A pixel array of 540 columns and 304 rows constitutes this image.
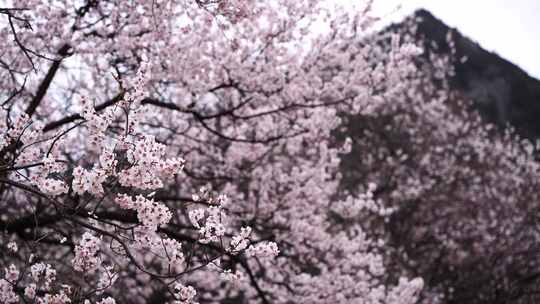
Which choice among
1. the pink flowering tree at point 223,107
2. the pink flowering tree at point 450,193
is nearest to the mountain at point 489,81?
the pink flowering tree at point 450,193

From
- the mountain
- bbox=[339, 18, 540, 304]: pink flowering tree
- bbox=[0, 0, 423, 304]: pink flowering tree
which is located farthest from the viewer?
the mountain

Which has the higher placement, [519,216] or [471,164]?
[471,164]

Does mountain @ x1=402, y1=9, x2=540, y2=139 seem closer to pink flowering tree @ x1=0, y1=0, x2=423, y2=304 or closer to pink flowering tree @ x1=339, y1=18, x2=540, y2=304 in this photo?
pink flowering tree @ x1=339, y1=18, x2=540, y2=304

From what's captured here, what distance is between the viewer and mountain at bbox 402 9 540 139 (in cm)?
2973

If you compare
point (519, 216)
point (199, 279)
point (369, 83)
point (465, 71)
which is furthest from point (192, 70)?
point (465, 71)

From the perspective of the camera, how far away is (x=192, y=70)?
7176 mm

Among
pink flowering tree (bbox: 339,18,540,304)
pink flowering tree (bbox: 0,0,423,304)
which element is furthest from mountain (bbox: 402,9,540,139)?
pink flowering tree (bbox: 0,0,423,304)

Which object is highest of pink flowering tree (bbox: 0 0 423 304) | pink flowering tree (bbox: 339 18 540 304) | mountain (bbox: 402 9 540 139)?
mountain (bbox: 402 9 540 139)

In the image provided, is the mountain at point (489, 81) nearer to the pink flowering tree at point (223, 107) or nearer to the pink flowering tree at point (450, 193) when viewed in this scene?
the pink flowering tree at point (450, 193)

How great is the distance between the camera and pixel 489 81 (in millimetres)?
33594

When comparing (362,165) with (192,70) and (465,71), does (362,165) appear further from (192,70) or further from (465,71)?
(465,71)

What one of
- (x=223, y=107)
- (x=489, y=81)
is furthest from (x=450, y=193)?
(x=489, y=81)

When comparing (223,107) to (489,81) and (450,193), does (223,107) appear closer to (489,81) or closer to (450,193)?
(450,193)

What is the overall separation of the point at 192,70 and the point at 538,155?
71.1ft
